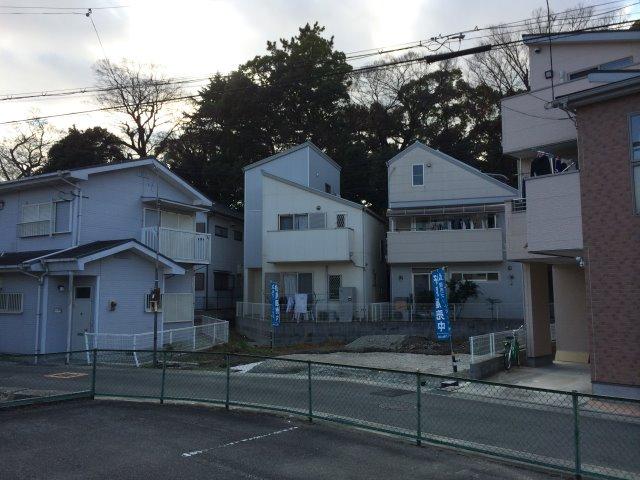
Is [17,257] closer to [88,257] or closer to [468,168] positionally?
[88,257]

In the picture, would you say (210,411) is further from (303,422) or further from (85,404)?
(85,404)

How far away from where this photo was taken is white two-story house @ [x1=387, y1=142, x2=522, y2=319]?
86.0 ft

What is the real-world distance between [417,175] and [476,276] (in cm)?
600

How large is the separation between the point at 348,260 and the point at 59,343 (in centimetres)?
1324

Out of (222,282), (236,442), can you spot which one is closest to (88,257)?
(236,442)

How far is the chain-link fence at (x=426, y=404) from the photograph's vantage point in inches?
279

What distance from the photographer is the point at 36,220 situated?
20.5m

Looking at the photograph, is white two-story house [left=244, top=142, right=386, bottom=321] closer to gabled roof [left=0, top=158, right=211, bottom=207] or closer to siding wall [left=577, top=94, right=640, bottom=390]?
gabled roof [left=0, top=158, right=211, bottom=207]

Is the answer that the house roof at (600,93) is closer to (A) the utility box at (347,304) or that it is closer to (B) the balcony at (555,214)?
(B) the balcony at (555,214)

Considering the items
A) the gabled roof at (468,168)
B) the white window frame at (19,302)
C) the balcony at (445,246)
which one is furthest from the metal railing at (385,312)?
the white window frame at (19,302)

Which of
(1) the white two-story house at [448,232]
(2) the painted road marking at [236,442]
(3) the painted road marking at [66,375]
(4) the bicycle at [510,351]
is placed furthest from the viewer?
(1) the white two-story house at [448,232]

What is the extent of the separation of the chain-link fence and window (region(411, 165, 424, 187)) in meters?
15.2

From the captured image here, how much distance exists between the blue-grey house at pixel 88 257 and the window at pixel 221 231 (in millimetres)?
9265

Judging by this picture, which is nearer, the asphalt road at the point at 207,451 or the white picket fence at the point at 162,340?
the asphalt road at the point at 207,451
